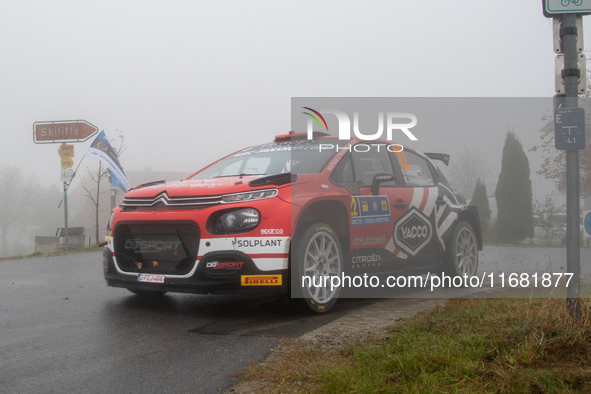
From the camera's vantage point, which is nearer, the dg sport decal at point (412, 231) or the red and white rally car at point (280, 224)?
the red and white rally car at point (280, 224)

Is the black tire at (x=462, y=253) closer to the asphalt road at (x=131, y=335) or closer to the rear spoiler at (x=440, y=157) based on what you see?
the asphalt road at (x=131, y=335)

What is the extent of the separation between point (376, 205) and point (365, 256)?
57 cm

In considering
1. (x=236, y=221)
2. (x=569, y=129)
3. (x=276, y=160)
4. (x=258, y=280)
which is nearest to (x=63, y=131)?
(x=276, y=160)

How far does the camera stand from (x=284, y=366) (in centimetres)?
326

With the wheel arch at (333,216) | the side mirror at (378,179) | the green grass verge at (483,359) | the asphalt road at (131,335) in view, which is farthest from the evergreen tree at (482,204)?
the green grass verge at (483,359)

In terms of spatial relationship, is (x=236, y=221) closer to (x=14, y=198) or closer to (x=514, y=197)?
(x=514, y=197)

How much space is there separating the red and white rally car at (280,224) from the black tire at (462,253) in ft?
1.36

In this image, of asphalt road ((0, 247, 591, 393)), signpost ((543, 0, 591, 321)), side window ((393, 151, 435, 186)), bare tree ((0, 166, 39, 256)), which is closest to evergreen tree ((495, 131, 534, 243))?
asphalt road ((0, 247, 591, 393))

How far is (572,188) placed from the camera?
11.9 feet

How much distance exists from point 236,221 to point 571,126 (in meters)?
2.65

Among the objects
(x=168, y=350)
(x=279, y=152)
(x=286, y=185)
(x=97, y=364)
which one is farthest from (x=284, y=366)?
(x=279, y=152)

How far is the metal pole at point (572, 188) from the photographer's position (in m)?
3.60

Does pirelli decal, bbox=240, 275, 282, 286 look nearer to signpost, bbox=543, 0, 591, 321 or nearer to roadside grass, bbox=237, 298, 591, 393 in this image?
roadside grass, bbox=237, 298, 591, 393

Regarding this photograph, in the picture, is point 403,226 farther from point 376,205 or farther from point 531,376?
point 531,376
